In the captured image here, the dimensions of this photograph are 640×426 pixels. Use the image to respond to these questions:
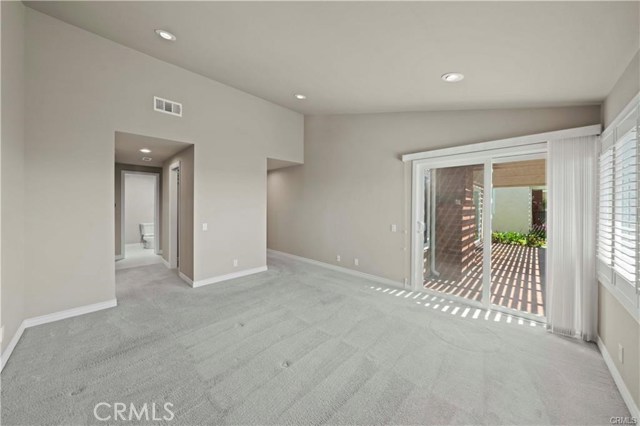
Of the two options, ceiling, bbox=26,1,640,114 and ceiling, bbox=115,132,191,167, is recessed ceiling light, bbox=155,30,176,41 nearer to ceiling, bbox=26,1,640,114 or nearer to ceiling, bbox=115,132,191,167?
ceiling, bbox=26,1,640,114

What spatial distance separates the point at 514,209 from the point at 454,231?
6208mm

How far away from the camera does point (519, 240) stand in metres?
6.59

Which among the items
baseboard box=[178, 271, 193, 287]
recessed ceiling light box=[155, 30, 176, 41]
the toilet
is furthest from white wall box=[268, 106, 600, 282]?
the toilet

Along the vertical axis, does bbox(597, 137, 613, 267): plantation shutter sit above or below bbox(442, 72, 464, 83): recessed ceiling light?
below

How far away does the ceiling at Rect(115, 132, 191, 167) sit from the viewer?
12.2 ft

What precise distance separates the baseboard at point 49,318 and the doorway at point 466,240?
4.46 m

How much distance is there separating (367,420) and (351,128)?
14.8 feet

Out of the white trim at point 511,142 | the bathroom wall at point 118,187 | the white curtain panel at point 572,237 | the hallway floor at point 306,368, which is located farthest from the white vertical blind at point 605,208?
the bathroom wall at point 118,187

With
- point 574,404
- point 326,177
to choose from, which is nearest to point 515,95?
point 574,404

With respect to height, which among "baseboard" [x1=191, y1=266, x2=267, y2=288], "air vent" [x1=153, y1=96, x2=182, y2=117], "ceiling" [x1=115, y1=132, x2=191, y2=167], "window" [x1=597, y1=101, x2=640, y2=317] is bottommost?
"baseboard" [x1=191, y1=266, x2=267, y2=288]

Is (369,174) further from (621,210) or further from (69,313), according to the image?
(69,313)

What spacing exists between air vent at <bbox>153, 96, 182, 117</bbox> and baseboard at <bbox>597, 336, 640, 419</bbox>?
5551 mm

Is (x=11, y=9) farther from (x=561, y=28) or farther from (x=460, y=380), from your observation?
(x=460, y=380)

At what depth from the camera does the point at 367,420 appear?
162 cm
